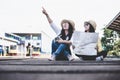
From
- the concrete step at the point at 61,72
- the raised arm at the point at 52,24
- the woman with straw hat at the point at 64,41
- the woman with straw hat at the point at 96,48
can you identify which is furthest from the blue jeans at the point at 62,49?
the concrete step at the point at 61,72

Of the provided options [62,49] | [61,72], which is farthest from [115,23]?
[61,72]

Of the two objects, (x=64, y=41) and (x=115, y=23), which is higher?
(x=115, y=23)

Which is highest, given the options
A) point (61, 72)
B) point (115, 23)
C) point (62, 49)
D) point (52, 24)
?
point (115, 23)

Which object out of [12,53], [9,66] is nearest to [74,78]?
[9,66]

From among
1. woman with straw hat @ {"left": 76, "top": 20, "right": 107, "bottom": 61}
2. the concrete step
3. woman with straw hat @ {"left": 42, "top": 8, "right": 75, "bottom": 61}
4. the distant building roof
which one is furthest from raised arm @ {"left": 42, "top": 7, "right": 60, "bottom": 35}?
the distant building roof

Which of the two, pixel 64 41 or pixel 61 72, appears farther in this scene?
pixel 64 41

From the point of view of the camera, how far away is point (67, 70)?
1.47 m

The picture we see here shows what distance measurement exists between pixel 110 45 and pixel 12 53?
23.2 meters

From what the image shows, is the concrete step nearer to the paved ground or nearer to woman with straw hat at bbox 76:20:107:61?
the paved ground

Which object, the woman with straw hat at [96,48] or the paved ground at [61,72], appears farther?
the woman with straw hat at [96,48]

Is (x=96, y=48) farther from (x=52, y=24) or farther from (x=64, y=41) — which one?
(x=52, y=24)

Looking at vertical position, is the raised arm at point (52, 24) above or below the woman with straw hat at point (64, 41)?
above

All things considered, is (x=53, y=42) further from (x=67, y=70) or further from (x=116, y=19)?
(x=116, y=19)

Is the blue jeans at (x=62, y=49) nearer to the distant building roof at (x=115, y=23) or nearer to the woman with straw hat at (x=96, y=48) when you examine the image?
the woman with straw hat at (x=96, y=48)
